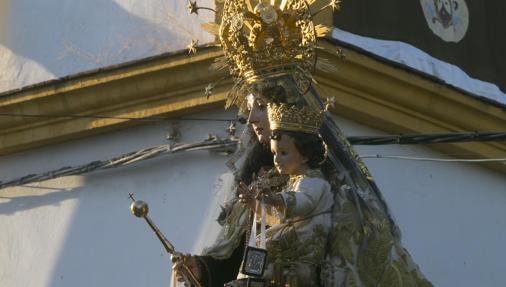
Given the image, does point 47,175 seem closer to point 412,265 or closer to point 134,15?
point 134,15

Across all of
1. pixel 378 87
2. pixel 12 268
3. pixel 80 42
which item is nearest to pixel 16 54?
pixel 80 42

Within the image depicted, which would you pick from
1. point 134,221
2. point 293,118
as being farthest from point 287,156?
point 134,221

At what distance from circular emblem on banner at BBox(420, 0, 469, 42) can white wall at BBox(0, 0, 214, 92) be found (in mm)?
1706

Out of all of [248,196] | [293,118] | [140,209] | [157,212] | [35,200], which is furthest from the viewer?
[35,200]

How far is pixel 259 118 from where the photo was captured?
37.2 ft

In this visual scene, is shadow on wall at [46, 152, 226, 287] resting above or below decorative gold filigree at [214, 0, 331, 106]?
above

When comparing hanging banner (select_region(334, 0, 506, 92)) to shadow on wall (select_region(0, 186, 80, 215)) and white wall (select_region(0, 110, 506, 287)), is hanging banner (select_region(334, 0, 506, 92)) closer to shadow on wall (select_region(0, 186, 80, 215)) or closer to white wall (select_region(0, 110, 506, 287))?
white wall (select_region(0, 110, 506, 287))

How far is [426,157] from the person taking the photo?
14.3 m

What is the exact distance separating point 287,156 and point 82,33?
3670mm

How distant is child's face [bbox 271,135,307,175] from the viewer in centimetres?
1118

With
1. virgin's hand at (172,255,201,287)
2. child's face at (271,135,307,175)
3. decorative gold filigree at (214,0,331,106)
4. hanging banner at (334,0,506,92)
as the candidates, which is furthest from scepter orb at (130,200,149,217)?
hanging banner at (334,0,506,92)

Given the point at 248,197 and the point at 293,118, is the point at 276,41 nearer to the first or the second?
the point at 293,118

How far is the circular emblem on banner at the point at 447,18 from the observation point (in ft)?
49.0

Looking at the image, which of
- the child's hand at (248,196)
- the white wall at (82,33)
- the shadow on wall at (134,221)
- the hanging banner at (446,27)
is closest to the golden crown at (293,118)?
the child's hand at (248,196)
